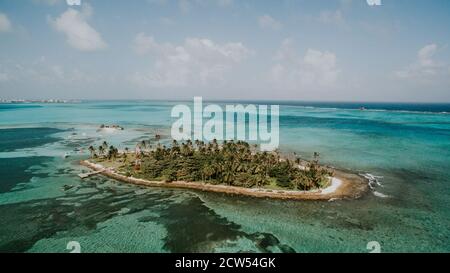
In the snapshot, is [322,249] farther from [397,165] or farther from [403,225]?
[397,165]

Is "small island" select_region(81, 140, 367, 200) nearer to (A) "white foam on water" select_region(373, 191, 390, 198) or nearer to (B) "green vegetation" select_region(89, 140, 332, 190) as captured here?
(B) "green vegetation" select_region(89, 140, 332, 190)

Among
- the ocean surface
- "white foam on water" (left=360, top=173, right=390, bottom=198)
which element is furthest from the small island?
the ocean surface

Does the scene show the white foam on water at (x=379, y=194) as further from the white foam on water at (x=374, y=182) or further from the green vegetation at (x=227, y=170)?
the green vegetation at (x=227, y=170)

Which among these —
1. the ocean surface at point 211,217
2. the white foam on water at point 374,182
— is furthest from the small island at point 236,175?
the ocean surface at point 211,217

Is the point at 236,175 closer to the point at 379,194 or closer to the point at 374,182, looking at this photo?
the point at 379,194
